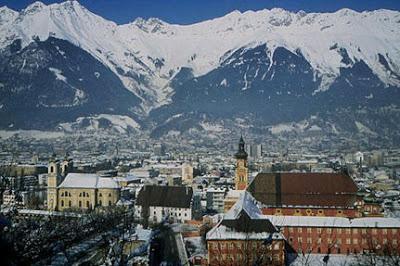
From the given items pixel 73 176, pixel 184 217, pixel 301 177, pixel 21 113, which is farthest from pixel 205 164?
pixel 21 113

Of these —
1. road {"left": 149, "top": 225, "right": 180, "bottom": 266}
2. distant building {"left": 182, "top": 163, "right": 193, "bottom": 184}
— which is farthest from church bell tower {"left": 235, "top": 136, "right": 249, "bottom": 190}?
distant building {"left": 182, "top": 163, "right": 193, "bottom": 184}

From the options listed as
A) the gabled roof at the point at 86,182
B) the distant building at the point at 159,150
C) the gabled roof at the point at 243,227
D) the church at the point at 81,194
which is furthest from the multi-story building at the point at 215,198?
the distant building at the point at 159,150

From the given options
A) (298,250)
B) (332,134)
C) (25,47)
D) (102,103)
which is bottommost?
(298,250)

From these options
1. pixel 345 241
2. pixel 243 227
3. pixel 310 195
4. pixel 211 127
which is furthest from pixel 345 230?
pixel 211 127

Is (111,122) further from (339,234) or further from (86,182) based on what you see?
(339,234)

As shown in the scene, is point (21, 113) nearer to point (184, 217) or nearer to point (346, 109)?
point (346, 109)

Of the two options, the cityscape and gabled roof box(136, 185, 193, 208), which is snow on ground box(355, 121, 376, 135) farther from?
gabled roof box(136, 185, 193, 208)
